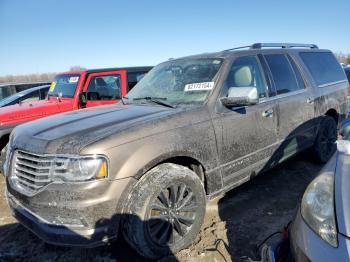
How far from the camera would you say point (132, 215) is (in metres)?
2.70

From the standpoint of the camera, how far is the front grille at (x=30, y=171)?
2641 millimetres

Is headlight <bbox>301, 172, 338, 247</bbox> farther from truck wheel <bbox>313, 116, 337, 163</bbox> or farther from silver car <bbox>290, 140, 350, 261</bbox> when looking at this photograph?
truck wheel <bbox>313, 116, 337, 163</bbox>

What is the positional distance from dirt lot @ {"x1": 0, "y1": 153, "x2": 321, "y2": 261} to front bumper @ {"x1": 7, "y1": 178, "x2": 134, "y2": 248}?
68 centimetres

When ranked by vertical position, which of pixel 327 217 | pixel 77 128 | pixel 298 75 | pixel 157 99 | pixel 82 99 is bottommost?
pixel 327 217

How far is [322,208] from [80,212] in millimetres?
1701

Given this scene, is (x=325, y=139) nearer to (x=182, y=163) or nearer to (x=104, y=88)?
(x=182, y=163)

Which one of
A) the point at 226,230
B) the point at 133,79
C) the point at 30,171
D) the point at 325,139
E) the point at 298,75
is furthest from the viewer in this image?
the point at 133,79

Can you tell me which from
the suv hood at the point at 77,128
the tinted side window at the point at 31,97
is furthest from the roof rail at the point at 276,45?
the tinted side window at the point at 31,97

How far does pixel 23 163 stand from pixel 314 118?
13.1 ft

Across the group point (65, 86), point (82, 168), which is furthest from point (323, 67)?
point (65, 86)

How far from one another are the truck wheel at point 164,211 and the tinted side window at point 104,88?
14.5 feet

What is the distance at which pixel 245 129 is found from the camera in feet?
12.0

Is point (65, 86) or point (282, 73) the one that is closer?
point (282, 73)

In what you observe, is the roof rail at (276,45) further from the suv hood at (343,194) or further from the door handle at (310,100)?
the suv hood at (343,194)
